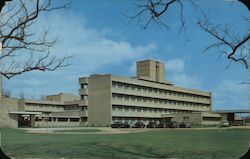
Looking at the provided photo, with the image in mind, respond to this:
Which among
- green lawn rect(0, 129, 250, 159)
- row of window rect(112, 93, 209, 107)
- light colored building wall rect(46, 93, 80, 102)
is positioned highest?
light colored building wall rect(46, 93, 80, 102)

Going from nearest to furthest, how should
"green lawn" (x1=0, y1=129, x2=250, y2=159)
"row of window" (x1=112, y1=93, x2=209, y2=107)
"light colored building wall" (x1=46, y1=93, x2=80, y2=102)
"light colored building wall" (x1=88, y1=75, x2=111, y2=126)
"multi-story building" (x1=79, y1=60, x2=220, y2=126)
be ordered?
"green lawn" (x1=0, y1=129, x2=250, y2=159) → "light colored building wall" (x1=88, y1=75, x2=111, y2=126) → "multi-story building" (x1=79, y1=60, x2=220, y2=126) → "row of window" (x1=112, y1=93, x2=209, y2=107) → "light colored building wall" (x1=46, y1=93, x2=80, y2=102)

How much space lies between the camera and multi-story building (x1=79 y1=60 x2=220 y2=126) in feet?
262

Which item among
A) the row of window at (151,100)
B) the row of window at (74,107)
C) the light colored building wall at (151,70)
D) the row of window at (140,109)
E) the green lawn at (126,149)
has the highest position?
the light colored building wall at (151,70)

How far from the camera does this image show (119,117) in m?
80.7

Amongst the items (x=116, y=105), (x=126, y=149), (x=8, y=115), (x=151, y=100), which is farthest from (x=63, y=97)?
(x=126, y=149)

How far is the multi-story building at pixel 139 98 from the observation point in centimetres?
7975

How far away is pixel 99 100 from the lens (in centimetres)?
8125

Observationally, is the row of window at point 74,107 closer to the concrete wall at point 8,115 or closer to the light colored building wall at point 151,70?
the light colored building wall at point 151,70

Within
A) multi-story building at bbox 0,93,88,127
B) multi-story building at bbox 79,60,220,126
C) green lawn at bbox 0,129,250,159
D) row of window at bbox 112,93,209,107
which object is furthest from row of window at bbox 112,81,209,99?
green lawn at bbox 0,129,250,159

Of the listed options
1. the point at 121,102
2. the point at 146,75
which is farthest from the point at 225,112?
the point at 121,102

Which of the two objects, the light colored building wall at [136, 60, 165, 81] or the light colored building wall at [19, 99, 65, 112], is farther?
the light colored building wall at [136, 60, 165, 81]

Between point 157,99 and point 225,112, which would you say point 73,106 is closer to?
point 157,99

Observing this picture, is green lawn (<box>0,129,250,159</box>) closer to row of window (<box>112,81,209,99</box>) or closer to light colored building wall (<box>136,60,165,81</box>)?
row of window (<box>112,81,209,99</box>)

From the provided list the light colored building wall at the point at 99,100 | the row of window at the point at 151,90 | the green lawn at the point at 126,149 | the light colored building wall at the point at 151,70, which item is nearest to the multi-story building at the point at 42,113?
the light colored building wall at the point at 99,100
